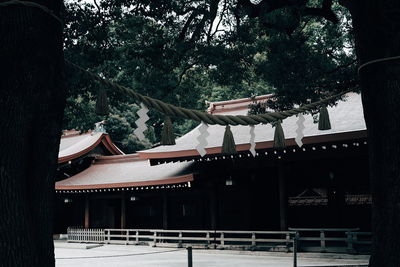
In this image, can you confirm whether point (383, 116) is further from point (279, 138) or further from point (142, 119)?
point (142, 119)

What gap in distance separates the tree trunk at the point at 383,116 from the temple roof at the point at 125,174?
489 inches

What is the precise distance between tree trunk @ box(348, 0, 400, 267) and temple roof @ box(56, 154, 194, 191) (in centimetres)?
1241

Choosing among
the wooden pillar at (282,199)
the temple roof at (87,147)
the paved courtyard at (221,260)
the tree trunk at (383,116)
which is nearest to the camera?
the tree trunk at (383,116)

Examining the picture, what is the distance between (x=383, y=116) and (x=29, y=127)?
12.2 feet

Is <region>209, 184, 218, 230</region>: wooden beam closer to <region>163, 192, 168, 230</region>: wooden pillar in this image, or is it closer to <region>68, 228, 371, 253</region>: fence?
<region>68, 228, 371, 253</region>: fence

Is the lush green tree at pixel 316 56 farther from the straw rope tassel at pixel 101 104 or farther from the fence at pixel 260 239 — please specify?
the fence at pixel 260 239

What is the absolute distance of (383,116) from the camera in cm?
529

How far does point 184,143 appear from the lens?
19.1 meters

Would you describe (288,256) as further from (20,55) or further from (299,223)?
(20,55)

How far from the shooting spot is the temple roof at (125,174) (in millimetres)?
18984

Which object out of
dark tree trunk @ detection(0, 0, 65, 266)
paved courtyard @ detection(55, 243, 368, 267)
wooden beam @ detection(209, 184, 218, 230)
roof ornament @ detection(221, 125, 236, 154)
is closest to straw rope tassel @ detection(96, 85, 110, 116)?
dark tree trunk @ detection(0, 0, 65, 266)

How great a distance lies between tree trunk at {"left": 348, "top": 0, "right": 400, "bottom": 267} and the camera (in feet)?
16.7

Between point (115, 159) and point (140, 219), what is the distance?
15.8 feet

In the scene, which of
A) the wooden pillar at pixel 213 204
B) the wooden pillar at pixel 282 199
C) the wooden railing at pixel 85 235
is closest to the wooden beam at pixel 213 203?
the wooden pillar at pixel 213 204
